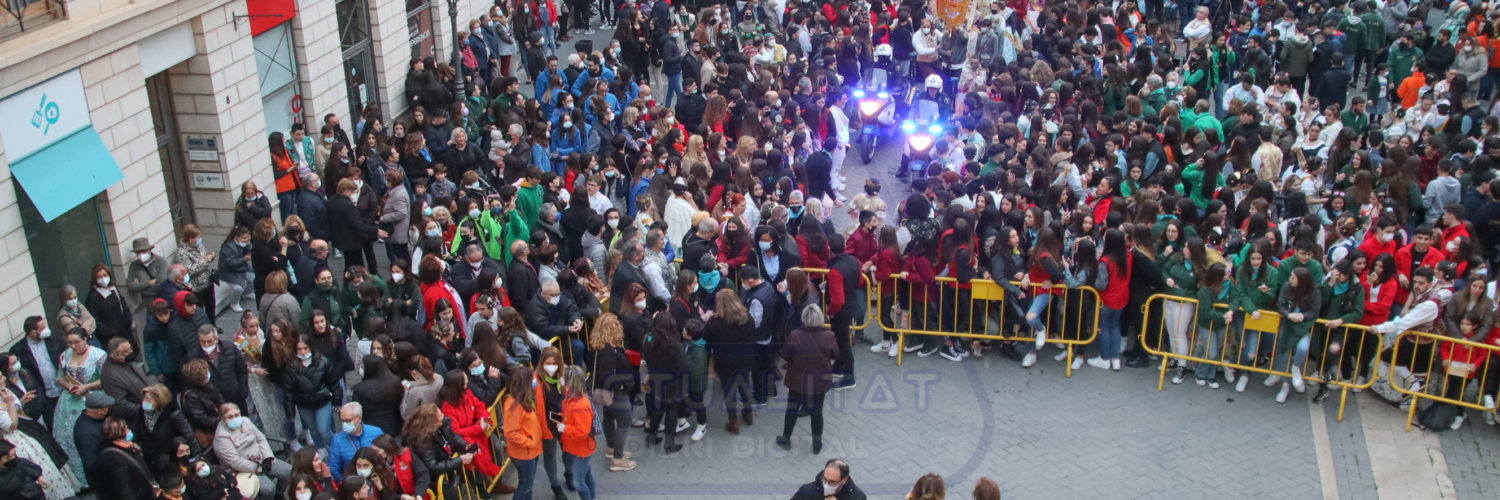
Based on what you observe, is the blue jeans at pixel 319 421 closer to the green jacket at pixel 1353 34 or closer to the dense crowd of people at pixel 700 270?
the dense crowd of people at pixel 700 270

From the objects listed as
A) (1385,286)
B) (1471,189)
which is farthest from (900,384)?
(1471,189)

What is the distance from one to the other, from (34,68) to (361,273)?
11.3 feet

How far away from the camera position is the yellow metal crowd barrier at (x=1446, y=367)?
11517mm

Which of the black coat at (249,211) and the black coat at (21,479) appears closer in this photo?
the black coat at (21,479)

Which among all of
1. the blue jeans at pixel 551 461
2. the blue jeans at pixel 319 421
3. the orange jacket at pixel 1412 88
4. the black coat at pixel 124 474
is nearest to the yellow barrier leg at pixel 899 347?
the blue jeans at pixel 551 461

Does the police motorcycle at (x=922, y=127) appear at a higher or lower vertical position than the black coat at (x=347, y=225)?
lower

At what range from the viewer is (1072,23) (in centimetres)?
2222

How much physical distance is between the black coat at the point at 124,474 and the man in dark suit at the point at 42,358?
157cm

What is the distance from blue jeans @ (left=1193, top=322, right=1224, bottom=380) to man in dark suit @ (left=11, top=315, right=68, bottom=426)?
9.86 m

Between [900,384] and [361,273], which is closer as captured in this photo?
[361,273]

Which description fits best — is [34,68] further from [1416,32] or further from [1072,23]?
[1416,32]

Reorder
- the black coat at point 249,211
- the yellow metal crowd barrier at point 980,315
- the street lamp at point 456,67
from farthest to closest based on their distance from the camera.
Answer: the street lamp at point 456,67 → the black coat at point 249,211 → the yellow metal crowd barrier at point 980,315

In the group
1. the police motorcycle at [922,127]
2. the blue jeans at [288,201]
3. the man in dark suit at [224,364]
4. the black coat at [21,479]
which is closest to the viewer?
the black coat at [21,479]

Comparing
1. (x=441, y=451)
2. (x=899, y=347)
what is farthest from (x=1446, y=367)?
(x=441, y=451)
